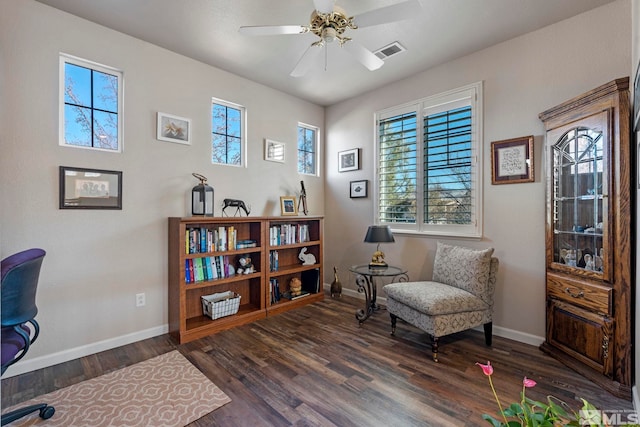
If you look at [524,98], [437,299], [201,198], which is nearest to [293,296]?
[201,198]

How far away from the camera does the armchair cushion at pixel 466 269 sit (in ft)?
8.95

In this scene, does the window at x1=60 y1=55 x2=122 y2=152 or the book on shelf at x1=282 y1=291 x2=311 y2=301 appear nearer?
the window at x1=60 y1=55 x2=122 y2=152

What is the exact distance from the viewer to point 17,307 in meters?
1.65

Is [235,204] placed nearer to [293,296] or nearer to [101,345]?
[293,296]

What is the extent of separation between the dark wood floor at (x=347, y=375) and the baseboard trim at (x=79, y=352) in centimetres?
6

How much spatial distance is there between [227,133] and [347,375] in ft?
9.66

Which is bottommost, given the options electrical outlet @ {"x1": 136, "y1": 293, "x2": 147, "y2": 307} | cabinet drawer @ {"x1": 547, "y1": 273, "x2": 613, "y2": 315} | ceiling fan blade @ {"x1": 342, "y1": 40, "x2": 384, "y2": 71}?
electrical outlet @ {"x1": 136, "y1": 293, "x2": 147, "y2": 307}

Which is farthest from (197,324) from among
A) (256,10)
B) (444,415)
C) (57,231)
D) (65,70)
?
(256,10)

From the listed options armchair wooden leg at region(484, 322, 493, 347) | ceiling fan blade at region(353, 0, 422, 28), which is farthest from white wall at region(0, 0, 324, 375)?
armchair wooden leg at region(484, 322, 493, 347)

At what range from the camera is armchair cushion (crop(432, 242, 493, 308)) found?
8.95ft

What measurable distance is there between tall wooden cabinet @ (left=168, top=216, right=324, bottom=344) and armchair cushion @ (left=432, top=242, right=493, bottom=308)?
5.54 feet

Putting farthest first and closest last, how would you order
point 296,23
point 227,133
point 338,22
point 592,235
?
point 227,133 → point 296,23 → point 592,235 → point 338,22

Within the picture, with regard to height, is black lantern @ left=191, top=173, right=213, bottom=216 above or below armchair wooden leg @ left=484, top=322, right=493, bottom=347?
above

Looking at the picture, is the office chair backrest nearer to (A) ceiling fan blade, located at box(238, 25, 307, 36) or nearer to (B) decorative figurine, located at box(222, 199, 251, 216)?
(B) decorative figurine, located at box(222, 199, 251, 216)
